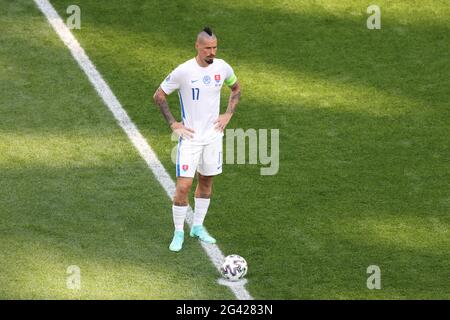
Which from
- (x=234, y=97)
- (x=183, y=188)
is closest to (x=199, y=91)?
(x=234, y=97)

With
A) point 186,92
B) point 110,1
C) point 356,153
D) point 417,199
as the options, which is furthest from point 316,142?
point 110,1

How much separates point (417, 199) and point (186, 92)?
335cm

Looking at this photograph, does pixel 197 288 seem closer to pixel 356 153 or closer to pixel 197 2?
pixel 356 153

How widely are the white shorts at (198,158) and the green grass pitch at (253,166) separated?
868mm

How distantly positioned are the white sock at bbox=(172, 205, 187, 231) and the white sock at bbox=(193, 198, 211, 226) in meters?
0.26

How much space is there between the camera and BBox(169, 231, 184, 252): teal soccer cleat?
14.6m

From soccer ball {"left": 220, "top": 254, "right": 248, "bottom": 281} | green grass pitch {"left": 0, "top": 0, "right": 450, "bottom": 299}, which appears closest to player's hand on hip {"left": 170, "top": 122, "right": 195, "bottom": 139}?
green grass pitch {"left": 0, "top": 0, "right": 450, "bottom": 299}

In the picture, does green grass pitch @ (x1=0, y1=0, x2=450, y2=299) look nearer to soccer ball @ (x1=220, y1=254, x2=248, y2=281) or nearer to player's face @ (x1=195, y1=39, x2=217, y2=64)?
soccer ball @ (x1=220, y1=254, x2=248, y2=281)

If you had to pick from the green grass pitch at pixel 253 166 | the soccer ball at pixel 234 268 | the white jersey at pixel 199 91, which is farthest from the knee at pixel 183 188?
the soccer ball at pixel 234 268

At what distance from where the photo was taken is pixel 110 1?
20281mm

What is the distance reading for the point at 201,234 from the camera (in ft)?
48.9

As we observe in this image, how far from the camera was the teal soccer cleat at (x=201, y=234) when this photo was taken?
584 inches

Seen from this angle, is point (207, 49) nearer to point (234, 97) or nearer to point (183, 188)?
point (234, 97)

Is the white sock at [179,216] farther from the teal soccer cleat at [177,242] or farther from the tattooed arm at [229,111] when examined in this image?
the tattooed arm at [229,111]
